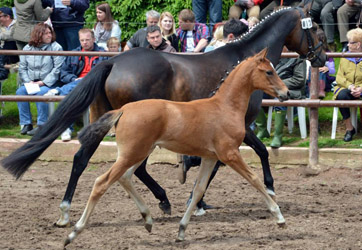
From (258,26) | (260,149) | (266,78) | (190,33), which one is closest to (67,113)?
(266,78)

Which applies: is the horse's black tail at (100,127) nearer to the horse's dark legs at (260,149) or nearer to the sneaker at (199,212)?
the sneaker at (199,212)

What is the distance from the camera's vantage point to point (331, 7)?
36.2ft

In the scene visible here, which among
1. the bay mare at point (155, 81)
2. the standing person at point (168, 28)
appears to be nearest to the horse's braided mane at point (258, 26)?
the bay mare at point (155, 81)

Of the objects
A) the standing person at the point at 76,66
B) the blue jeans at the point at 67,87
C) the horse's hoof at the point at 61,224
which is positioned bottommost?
the horse's hoof at the point at 61,224

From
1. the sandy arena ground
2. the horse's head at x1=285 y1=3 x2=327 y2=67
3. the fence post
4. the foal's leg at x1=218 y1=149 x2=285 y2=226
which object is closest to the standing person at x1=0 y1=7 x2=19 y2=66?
the sandy arena ground

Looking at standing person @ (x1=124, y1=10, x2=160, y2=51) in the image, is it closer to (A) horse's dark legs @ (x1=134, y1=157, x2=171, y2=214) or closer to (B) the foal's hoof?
(A) horse's dark legs @ (x1=134, y1=157, x2=171, y2=214)

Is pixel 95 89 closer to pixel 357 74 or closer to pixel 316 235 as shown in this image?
pixel 316 235

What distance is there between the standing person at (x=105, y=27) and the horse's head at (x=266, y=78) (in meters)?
5.20

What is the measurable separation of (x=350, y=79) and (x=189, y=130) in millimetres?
4277

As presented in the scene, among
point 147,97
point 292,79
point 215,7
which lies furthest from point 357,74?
point 147,97

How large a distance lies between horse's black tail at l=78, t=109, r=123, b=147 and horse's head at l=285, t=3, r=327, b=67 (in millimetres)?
2628

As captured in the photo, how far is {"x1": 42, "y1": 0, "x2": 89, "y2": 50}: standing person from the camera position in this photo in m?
11.2

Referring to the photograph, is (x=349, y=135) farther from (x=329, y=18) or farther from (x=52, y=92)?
(x=52, y=92)

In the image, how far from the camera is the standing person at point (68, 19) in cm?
1119
